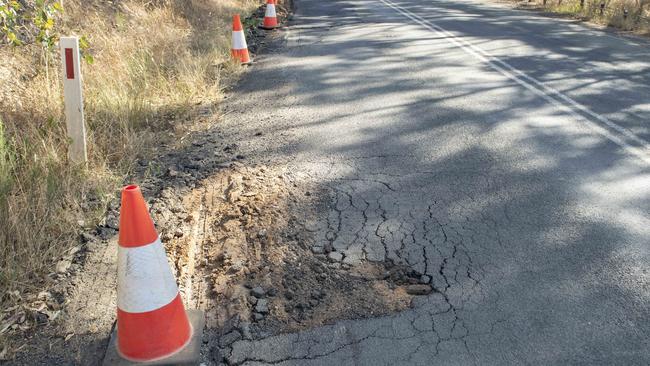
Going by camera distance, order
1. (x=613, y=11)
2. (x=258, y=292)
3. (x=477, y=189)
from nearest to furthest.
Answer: (x=258, y=292), (x=477, y=189), (x=613, y=11)

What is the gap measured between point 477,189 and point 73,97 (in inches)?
127

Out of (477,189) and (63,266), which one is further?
(477,189)

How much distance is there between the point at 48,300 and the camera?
3193 millimetres

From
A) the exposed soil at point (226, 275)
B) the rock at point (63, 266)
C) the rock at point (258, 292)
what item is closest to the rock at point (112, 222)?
the exposed soil at point (226, 275)

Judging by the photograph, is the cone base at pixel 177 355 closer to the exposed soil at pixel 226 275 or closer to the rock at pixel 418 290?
the exposed soil at pixel 226 275

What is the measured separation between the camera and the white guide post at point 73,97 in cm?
439

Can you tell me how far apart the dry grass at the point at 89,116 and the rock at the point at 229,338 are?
1144 mm

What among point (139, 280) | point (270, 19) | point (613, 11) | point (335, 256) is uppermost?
point (613, 11)

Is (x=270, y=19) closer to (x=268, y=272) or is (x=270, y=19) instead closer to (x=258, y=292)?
(x=268, y=272)

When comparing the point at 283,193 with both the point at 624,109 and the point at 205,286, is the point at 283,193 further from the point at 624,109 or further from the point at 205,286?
the point at 624,109

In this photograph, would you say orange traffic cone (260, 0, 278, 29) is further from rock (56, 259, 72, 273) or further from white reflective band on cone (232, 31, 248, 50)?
rock (56, 259, 72, 273)

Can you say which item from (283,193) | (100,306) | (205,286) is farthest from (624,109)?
(100,306)

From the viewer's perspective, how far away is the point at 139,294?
108 inches

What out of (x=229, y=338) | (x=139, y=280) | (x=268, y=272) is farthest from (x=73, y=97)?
(x=229, y=338)
